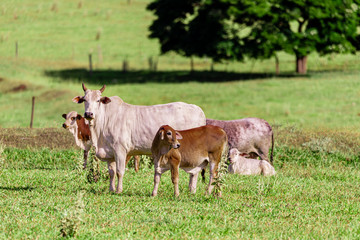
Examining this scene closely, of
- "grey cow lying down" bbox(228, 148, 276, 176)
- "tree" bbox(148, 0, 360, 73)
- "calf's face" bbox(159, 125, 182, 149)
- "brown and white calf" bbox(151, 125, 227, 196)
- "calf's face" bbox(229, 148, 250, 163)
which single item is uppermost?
"tree" bbox(148, 0, 360, 73)

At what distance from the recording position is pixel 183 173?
1594cm

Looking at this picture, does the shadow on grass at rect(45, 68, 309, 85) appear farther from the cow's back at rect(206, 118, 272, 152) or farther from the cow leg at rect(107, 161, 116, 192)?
the cow leg at rect(107, 161, 116, 192)

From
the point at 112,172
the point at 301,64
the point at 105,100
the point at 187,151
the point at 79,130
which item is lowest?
the point at 112,172

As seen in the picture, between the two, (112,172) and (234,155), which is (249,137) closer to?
(234,155)

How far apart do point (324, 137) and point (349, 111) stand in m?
13.2

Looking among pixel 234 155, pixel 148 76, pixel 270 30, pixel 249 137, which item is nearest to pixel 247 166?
pixel 234 155

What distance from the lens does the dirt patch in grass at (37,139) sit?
18.9 metres

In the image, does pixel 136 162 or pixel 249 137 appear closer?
pixel 136 162

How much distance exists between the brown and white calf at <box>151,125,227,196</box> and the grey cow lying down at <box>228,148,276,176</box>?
12.2 ft

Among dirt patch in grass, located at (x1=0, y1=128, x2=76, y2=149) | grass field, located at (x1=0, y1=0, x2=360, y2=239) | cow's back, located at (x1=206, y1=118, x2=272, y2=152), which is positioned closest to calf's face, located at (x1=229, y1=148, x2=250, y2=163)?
cow's back, located at (x1=206, y1=118, x2=272, y2=152)

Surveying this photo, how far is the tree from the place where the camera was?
42.5 m

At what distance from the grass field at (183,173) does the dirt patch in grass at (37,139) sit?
0.04m

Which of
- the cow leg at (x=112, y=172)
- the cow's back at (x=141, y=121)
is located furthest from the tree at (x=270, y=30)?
the cow leg at (x=112, y=172)

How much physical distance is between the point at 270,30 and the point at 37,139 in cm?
2688
